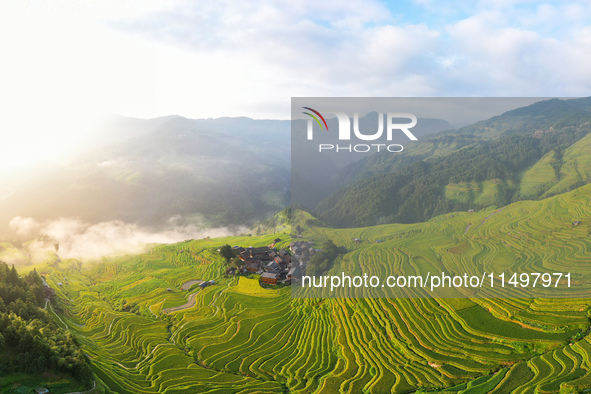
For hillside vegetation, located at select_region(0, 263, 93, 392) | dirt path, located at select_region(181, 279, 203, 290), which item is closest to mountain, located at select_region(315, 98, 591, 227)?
dirt path, located at select_region(181, 279, 203, 290)

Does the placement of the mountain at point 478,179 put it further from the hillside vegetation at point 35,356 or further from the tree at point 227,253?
the hillside vegetation at point 35,356

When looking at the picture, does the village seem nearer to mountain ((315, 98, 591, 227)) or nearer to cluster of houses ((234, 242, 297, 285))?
cluster of houses ((234, 242, 297, 285))

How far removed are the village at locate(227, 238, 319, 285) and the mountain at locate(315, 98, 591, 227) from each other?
1450 inches

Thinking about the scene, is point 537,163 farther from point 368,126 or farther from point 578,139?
point 368,126

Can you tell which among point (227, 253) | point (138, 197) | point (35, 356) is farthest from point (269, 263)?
point (138, 197)

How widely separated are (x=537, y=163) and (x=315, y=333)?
8550 centimetres

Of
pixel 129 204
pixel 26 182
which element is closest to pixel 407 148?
pixel 129 204

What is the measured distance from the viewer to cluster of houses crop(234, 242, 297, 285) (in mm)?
46344

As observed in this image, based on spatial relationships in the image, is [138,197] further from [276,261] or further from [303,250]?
[303,250]

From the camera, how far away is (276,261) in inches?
2048

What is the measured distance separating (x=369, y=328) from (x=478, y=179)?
72.9 meters

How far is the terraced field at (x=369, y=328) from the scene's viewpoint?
868 inches

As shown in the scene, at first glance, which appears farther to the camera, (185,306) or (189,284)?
(189,284)

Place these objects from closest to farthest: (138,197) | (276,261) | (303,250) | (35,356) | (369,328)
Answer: (35,356) → (369,328) → (276,261) → (303,250) → (138,197)
